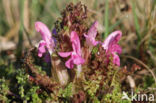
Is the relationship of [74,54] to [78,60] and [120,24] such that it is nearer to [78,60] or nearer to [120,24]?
[78,60]

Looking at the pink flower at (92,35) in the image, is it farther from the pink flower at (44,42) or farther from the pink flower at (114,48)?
the pink flower at (44,42)

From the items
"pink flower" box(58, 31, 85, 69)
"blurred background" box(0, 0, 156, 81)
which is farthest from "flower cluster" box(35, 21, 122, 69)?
"blurred background" box(0, 0, 156, 81)

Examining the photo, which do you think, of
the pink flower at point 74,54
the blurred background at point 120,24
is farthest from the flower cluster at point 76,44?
the blurred background at point 120,24

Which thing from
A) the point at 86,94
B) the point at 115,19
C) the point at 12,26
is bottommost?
the point at 86,94

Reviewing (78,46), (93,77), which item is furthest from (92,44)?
(93,77)

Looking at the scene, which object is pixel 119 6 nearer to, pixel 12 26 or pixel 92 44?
pixel 92 44

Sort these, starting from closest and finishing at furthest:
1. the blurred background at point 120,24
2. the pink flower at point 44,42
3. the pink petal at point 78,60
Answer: the pink petal at point 78,60 → the pink flower at point 44,42 → the blurred background at point 120,24

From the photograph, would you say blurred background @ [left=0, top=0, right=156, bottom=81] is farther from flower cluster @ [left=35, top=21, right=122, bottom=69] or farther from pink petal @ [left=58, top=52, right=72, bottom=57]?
pink petal @ [left=58, top=52, right=72, bottom=57]

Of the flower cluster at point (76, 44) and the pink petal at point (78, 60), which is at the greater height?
the flower cluster at point (76, 44)
